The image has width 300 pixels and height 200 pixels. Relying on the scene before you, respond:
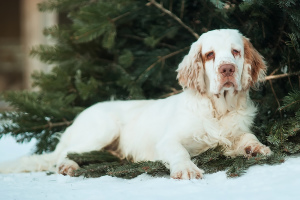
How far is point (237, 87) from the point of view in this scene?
273cm

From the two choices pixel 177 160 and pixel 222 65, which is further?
pixel 222 65

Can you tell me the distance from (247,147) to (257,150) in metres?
0.12

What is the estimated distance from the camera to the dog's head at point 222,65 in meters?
2.69

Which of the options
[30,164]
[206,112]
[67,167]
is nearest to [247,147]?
[206,112]

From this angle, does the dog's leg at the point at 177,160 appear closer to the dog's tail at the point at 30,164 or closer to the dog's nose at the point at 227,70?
the dog's nose at the point at 227,70

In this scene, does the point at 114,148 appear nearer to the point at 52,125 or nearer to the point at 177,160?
the point at 52,125

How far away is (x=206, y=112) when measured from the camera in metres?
2.87

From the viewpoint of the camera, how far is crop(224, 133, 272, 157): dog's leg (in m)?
2.53

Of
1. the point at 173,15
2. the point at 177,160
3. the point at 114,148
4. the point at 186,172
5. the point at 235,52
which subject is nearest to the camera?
the point at 186,172

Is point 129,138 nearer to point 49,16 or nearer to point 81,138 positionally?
point 81,138

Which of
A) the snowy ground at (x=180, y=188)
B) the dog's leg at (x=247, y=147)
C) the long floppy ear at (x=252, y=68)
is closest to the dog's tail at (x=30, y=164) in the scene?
the snowy ground at (x=180, y=188)

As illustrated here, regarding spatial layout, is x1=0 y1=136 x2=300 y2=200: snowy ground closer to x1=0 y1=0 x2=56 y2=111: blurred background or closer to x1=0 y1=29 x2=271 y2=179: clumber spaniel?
x1=0 y1=29 x2=271 y2=179: clumber spaniel

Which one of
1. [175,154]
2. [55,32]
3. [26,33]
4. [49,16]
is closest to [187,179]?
[175,154]

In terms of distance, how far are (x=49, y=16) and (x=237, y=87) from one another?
19.6ft
